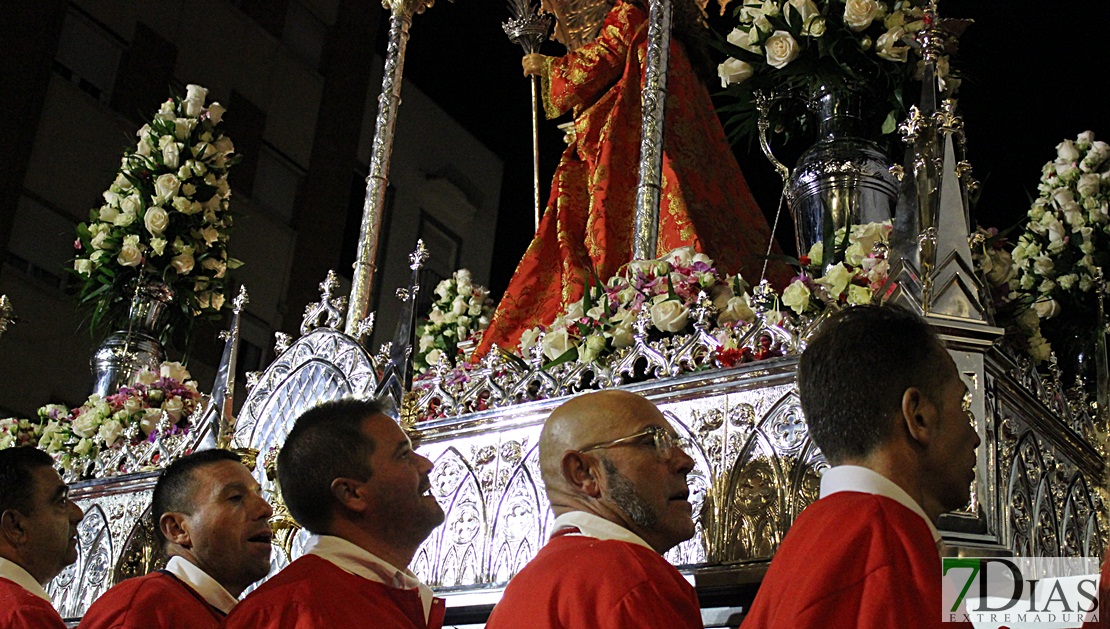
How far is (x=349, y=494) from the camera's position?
2.23 meters

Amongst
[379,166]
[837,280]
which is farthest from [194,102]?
[837,280]

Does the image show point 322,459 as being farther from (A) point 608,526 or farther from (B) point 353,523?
(A) point 608,526

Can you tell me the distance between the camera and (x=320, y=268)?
373 inches

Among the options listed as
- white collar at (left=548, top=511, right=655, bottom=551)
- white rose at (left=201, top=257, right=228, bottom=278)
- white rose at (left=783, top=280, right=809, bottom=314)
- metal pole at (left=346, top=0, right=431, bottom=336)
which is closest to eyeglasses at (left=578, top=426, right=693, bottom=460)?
white collar at (left=548, top=511, right=655, bottom=551)

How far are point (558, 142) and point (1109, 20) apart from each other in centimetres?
270

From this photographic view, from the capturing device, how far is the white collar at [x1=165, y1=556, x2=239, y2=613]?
2.56 meters

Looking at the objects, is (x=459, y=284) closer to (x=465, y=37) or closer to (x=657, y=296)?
(x=657, y=296)

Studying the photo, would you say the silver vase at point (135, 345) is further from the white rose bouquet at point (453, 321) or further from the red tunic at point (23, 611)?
the red tunic at point (23, 611)

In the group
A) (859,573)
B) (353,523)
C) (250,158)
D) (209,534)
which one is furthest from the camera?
(250,158)

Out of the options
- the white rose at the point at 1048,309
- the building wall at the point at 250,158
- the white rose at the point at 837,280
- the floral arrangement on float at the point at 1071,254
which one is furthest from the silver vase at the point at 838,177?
the building wall at the point at 250,158

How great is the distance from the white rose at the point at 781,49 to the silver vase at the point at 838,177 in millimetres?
142

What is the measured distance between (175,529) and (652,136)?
1.79 meters

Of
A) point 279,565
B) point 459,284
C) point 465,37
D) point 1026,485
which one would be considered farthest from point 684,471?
point 465,37

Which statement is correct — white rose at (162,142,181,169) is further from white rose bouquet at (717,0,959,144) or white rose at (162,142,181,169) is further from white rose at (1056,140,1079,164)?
white rose at (1056,140,1079,164)
